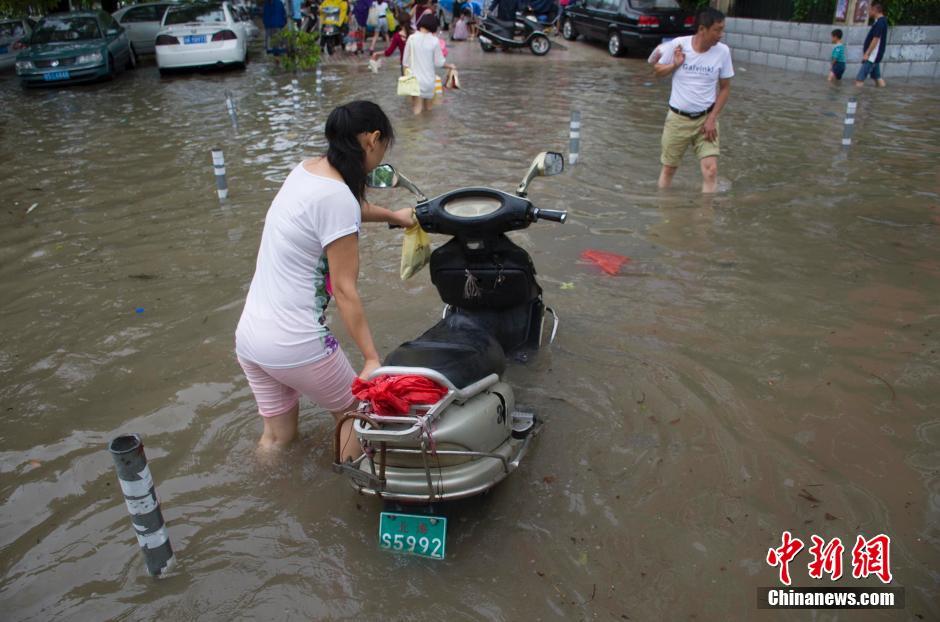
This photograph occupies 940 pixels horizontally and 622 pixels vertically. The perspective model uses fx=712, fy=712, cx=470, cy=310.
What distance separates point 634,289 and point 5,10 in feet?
71.5

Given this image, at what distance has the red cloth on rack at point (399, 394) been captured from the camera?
2.62 meters

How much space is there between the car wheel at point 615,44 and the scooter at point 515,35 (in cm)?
180

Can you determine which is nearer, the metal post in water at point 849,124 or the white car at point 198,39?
the metal post in water at point 849,124

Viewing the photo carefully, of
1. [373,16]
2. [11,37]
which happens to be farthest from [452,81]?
[11,37]

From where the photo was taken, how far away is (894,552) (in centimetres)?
297

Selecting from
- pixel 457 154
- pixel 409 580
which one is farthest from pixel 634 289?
pixel 457 154

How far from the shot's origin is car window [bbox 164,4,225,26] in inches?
695

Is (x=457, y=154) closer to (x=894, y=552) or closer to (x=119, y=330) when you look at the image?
(x=119, y=330)

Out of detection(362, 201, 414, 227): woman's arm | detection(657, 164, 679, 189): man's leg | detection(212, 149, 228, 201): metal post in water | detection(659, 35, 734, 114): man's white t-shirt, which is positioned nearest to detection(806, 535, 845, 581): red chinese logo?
detection(362, 201, 414, 227): woman's arm

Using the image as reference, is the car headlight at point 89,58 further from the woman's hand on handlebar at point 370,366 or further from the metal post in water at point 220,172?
the woman's hand on handlebar at point 370,366

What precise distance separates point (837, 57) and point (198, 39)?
47.0 ft

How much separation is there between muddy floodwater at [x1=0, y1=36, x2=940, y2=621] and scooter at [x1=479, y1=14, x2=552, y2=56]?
40.9ft

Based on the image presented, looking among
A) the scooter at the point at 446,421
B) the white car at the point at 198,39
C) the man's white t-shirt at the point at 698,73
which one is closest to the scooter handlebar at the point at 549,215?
the scooter at the point at 446,421

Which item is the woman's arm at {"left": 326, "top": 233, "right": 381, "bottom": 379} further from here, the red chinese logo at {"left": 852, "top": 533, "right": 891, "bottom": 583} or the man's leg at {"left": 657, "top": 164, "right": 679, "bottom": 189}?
the man's leg at {"left": 657, "top": 164, "right": 679, "bottom": 189}
